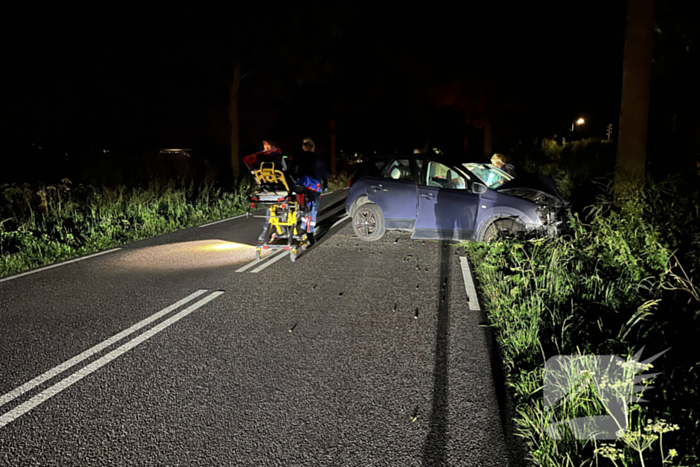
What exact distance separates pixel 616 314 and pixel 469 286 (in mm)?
2293

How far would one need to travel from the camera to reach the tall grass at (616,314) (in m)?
3.06

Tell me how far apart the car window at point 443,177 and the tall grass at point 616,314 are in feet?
4.54

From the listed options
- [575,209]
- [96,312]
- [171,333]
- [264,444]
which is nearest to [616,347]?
[264,444]

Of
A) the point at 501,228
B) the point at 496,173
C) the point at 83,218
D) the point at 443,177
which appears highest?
the point at 496,173

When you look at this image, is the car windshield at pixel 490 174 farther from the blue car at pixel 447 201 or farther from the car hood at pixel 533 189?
the car hood at pixel 533 189

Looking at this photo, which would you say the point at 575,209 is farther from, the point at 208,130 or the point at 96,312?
the point at 208,130

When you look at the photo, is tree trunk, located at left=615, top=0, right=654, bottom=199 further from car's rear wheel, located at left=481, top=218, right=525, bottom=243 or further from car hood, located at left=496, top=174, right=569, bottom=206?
car's rear wheel, located at left=481, top=218, right=525, bottom=243

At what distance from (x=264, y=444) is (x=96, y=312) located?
150 inches

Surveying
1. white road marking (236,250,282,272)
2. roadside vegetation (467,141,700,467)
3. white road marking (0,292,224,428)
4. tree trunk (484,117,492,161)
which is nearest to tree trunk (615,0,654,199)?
roadside vegetation (467,141,700,467)

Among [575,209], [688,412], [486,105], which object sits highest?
[486,105]

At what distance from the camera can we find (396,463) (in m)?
3.07

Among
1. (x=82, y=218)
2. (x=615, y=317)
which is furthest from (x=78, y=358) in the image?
(x=82, y=218)

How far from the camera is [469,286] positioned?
732 cm

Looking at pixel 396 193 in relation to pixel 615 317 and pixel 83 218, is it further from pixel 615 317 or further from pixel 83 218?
pixel 83 218
